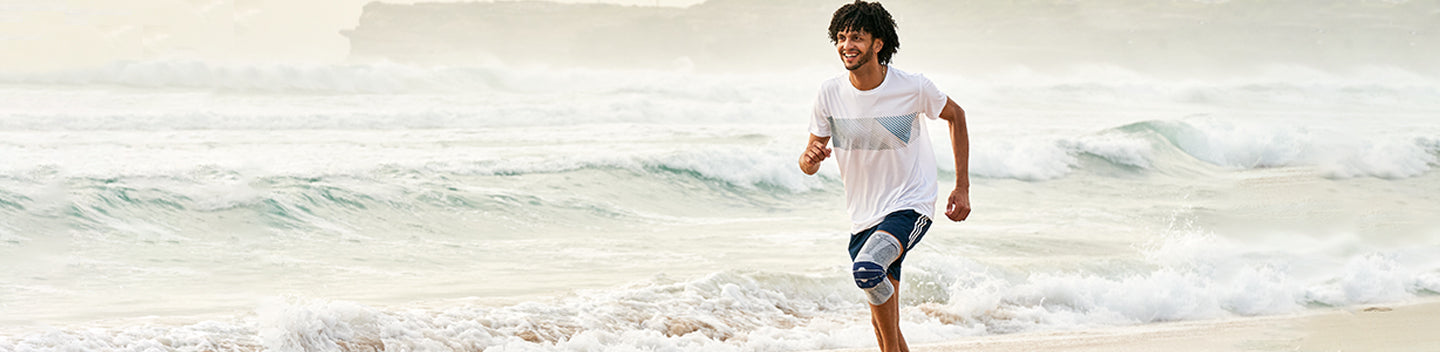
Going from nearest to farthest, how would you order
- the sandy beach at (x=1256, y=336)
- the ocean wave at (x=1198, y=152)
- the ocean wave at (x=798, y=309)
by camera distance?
the ocean wave at (x=798, y=309), the sandy beach at (x=1256, y=336), the ocean wave at (x=1198, y=152)

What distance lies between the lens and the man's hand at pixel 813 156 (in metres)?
3.83

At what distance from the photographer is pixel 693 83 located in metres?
48.0

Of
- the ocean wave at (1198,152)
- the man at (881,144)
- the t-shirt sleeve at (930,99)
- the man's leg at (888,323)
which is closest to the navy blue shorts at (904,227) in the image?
the man at (881,144)

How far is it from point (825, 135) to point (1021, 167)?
62.5ft

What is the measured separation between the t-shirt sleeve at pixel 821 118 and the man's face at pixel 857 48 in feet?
0.59

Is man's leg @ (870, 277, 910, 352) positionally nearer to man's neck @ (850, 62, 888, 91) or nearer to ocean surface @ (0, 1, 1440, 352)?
man's neck @ (850, 62, 888, 91)

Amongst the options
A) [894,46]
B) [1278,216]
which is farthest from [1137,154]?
[894,46]

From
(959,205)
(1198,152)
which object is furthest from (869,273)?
(1198,152)

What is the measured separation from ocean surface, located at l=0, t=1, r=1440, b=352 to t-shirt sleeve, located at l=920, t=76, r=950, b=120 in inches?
106

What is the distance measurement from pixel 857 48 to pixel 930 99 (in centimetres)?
28

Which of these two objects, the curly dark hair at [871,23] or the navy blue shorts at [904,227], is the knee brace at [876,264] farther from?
the curly dark hair at [871,23]

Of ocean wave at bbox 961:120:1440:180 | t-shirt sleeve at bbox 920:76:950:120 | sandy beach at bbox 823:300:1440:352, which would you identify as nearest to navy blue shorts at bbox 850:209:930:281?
t-shirt sleeve at bbox 920:76:950:120

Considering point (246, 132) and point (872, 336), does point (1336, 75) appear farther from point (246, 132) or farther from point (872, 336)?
point (872, 336)

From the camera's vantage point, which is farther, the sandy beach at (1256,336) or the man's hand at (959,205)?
the sandy beach at (1256,336)
